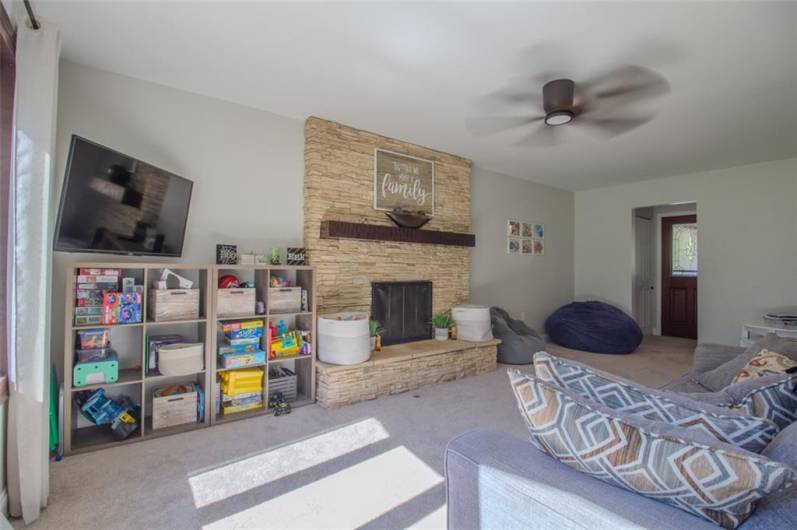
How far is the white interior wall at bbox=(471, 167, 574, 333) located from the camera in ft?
16.4

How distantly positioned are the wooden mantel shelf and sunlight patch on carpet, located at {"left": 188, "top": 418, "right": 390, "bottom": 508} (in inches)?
63.9

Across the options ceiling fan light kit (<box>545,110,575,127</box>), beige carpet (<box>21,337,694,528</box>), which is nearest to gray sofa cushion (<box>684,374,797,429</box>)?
beige carpet (<box>21,337,694,528</box>)

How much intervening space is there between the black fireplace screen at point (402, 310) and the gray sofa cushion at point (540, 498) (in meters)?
2.72

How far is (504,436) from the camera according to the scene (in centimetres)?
111

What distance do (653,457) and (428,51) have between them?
2317mm

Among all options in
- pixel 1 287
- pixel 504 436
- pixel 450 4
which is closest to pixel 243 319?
pixel 1 287

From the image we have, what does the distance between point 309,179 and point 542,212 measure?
3982 millimetres

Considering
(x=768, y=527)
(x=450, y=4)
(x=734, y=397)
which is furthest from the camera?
(x=450, y=4)

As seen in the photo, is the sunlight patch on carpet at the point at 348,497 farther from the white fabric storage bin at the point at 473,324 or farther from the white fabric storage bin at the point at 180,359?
the white fabric storage bin at the point at 473,324

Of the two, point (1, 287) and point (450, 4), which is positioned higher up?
point (450, 4)

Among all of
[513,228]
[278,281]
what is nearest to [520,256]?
[513,228]

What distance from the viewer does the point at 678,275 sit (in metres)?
6.24

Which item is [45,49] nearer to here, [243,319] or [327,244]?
[243,319]

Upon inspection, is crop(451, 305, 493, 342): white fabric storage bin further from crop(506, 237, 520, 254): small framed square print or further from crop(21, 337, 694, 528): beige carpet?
crop(506, 237, 520, 254): small framed square print
